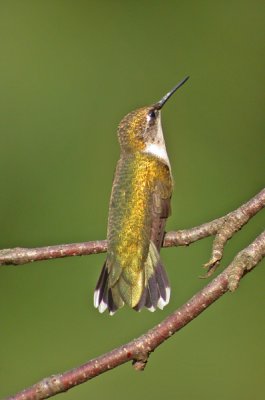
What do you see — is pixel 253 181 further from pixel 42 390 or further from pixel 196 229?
pixel 42 390

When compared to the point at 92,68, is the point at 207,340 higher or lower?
lower

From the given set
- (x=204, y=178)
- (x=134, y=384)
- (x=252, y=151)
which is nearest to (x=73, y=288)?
(x=134, y=384)

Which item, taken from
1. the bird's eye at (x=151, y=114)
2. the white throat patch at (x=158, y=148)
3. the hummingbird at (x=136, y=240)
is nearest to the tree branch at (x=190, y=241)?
the hummingbird at (x=136, y=240)

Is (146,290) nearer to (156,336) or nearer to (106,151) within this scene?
(156,336)

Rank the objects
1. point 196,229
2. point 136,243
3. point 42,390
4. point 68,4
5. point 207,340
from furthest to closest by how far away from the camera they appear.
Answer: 1. point 68,4
2. point 207,340
3. point 136,243
4. point 196,229
5. point 42,390

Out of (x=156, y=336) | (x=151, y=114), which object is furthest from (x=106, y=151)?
(x=156, y=336)

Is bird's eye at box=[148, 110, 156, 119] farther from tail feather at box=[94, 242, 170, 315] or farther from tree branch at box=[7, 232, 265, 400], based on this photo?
tree branch at box=[7, 232, 265, 400]
